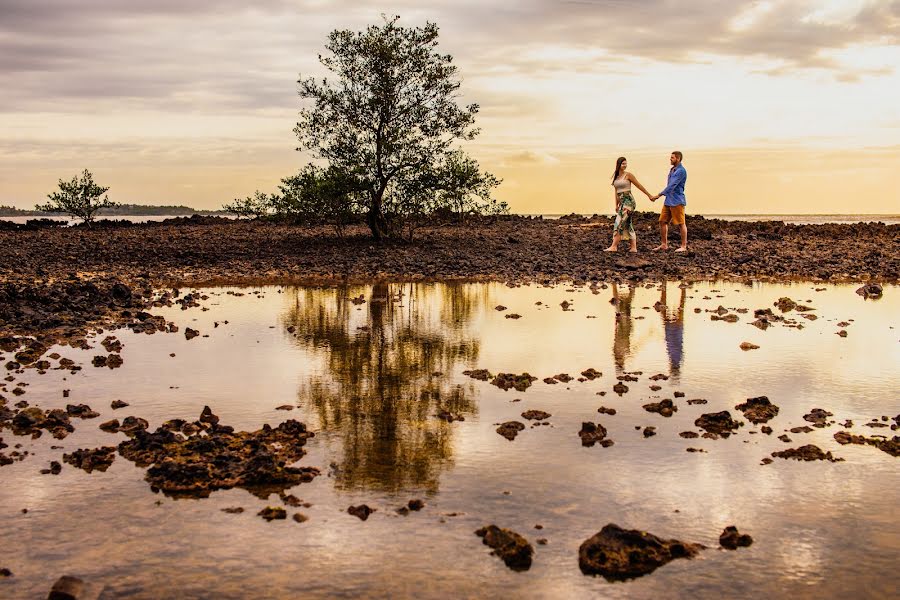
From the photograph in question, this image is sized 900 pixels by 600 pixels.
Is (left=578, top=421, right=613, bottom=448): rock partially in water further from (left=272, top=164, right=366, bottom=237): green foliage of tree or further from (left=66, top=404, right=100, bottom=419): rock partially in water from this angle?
(left=272, top=164, right=366, bottom=237): green foliage of tree

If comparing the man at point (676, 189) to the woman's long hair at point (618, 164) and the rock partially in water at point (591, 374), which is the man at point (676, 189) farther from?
the rock partially in water at point (591, 374)

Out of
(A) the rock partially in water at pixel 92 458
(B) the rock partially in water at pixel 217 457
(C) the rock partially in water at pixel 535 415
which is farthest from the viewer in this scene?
(C) the rock partially in water at pixel 535 415

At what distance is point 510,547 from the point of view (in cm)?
516

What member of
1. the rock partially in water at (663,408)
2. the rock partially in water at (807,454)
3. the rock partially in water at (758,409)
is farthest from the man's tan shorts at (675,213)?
the rock partially in water at (807,454)

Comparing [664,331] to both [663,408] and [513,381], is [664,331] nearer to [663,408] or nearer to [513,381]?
[513,381]

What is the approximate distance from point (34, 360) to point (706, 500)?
952 centimetres

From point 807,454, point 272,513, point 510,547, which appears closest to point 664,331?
point 807,454

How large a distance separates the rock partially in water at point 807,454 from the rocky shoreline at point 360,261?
38.2ft

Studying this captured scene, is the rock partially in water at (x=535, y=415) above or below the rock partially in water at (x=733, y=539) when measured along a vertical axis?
above

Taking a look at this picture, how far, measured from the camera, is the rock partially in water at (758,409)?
27.0 ft

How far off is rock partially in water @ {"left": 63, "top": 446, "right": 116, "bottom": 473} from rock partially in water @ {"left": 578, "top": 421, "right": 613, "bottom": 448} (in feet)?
14.2

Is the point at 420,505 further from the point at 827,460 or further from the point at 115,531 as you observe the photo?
the point at 827,460

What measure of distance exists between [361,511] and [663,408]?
157 inches

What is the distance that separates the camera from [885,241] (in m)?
30.3
